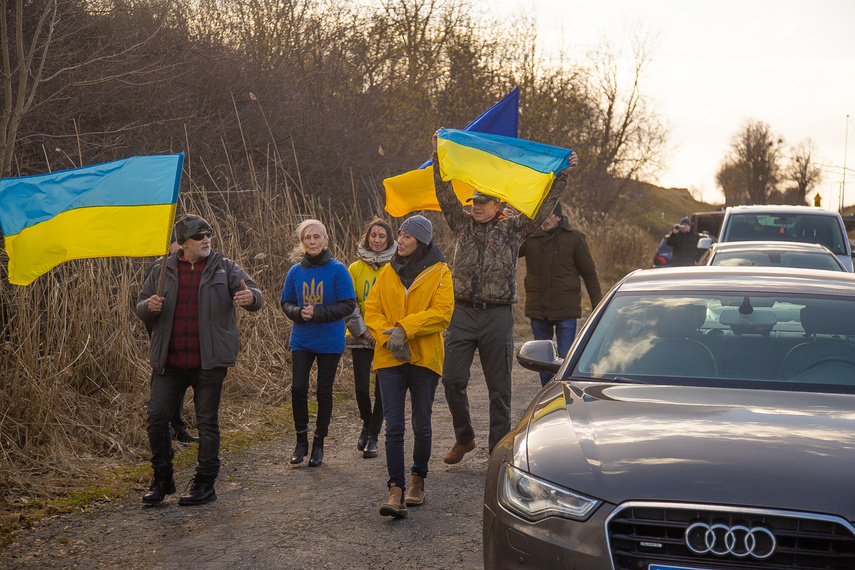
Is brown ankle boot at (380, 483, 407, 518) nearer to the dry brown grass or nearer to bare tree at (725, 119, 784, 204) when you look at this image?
the dry brown grass

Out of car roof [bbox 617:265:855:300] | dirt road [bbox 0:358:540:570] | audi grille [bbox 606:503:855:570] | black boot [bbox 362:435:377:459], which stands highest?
car roof [bbox 617:265:855:300]

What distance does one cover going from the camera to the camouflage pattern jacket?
6484 mm

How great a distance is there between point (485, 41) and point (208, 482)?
58.2 feet

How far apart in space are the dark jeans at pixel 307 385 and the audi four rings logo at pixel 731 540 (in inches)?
176

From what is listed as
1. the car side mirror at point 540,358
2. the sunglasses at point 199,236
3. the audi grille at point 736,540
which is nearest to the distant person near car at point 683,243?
the sunglasses at point 199,236

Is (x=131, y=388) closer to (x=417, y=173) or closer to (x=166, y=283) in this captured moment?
(x=166, y=283)

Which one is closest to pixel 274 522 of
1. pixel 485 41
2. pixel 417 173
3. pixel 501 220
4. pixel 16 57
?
pixel 501 220

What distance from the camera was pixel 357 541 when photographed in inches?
198

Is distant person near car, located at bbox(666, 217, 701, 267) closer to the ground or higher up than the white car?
closer to the ground

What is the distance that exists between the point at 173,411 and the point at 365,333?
1810 mm

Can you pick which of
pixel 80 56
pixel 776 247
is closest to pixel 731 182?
pixel 776 247

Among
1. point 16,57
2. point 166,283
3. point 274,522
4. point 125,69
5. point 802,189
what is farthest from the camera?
point 802,189

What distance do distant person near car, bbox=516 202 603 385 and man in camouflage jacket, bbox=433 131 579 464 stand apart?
5.18 feet

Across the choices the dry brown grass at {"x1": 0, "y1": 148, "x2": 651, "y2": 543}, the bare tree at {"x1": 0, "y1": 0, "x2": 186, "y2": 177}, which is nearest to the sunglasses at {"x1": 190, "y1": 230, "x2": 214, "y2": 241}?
the dry brown grass at {"x1": 0, "y1": 148, "x2": 651, "y2": 543}
